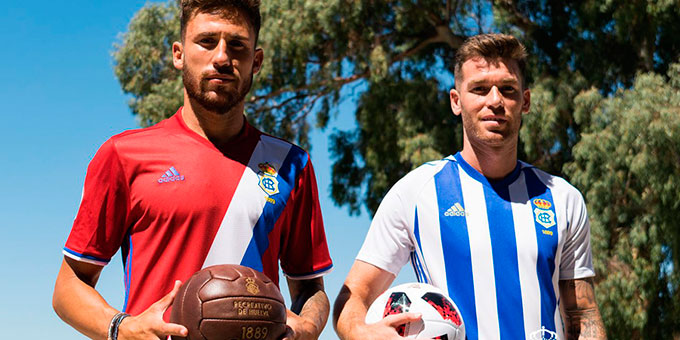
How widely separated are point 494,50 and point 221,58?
175 centimetres

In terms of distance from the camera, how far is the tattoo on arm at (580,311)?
413cm

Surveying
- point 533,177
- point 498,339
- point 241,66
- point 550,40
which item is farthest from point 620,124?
point 241,66

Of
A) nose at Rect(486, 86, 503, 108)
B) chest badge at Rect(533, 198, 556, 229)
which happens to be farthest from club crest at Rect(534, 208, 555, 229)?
nose at Rect(486, 86, 503, 108)

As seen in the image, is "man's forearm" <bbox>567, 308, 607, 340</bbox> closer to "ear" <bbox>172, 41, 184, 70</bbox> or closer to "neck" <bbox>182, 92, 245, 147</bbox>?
"neck" <bbox>182, 92, 245, 147</bbox>

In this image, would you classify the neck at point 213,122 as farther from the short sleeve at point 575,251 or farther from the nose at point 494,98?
the short sleeve at point 575,251

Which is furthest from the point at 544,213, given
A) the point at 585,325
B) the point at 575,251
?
the point at 585,325

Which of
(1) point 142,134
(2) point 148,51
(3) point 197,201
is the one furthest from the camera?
(2) point 148,51

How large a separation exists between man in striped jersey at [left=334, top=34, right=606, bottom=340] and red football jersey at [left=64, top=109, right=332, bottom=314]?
2.76ft

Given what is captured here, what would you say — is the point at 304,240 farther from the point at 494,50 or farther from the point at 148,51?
the point at 148,51

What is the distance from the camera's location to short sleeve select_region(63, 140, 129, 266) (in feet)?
10.8

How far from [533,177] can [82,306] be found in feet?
8.60

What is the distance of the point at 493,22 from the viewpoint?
15141 millimetres

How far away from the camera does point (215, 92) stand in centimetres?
337

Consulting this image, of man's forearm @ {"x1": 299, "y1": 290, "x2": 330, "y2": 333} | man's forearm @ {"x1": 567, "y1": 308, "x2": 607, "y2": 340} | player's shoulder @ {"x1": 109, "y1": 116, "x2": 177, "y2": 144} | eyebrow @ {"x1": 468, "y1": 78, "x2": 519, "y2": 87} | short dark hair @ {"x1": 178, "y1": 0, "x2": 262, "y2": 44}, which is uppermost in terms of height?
short dark hair @ {"x1": 178, "y1": 0, "x2": 262, "y2": 44}
